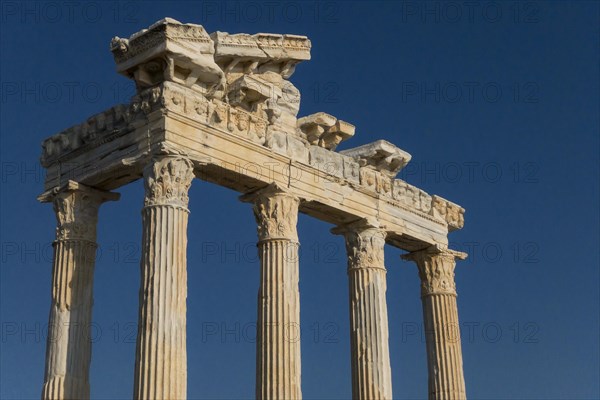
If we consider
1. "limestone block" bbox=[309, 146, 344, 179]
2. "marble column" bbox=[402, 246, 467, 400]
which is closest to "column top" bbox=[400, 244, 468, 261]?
A: "marble column" bbox=[402, 246, 467, 400]

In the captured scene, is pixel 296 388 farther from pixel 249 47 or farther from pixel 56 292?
pixel 249 47

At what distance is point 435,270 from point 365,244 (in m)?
4.64

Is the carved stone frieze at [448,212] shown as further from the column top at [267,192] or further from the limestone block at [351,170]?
the column top at [267,192]

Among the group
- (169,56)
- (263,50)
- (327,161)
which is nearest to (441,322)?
(327,161)

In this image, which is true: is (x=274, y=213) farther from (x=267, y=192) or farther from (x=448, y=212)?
(x=448, y=212)

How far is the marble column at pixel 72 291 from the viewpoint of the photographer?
98.2ft

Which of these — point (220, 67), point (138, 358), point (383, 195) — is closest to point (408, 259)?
point (383, 195)

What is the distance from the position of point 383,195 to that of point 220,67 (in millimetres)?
8167

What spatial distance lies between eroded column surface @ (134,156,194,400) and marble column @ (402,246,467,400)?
12.8 metres

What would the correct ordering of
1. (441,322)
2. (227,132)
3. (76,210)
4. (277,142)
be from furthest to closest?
(441,322)
(277,142)
(76,210)
(227,132)

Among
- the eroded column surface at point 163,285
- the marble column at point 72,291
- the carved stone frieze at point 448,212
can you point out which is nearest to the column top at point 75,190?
the marble column at point 72,291

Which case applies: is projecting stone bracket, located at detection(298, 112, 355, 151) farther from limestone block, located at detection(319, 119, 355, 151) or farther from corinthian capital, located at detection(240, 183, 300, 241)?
corinthian capital, located at detection(240, 183, 300, 241)

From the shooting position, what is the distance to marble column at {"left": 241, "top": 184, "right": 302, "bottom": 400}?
30438 millimetres

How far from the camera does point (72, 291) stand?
30891 mm
